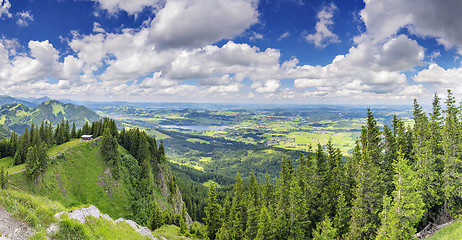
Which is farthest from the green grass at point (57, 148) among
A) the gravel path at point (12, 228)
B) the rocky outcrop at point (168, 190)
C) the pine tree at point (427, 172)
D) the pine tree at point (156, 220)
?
the pine tree at point (427, 172)

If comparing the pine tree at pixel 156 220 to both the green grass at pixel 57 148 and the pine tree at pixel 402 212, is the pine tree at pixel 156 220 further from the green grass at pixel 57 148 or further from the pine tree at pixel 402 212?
the pine tree at pixel 402 212

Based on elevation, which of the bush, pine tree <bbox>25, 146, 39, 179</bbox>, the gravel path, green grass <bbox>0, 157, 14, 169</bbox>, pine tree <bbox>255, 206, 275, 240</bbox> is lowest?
pine tree <bbox>255, 206, 275, 240</bbox>

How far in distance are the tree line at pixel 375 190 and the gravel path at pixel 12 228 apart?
3492 centimetres

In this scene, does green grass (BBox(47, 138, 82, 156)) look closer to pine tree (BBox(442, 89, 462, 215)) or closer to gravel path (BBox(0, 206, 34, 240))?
gravel path (BBox(0, 206, 34, 240))

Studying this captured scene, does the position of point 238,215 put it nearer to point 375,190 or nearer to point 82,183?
point 375,190

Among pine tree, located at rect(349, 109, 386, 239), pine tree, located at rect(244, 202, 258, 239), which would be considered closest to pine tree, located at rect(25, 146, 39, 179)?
pine tree, located at rect(244, 202, 258, 239)

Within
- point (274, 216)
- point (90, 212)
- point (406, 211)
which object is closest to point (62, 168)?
point (90, 212)

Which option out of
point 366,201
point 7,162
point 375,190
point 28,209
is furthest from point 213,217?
point 7,162

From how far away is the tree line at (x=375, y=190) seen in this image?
30.7 metres

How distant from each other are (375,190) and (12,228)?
4566 centimetres

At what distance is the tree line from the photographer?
3070cm

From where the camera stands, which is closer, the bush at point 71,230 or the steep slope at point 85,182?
the bush at point 71,230

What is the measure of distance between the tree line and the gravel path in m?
34.9

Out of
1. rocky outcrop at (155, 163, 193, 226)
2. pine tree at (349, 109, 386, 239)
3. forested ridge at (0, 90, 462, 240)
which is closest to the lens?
forested ridge at (0, 90, 462, 240)
